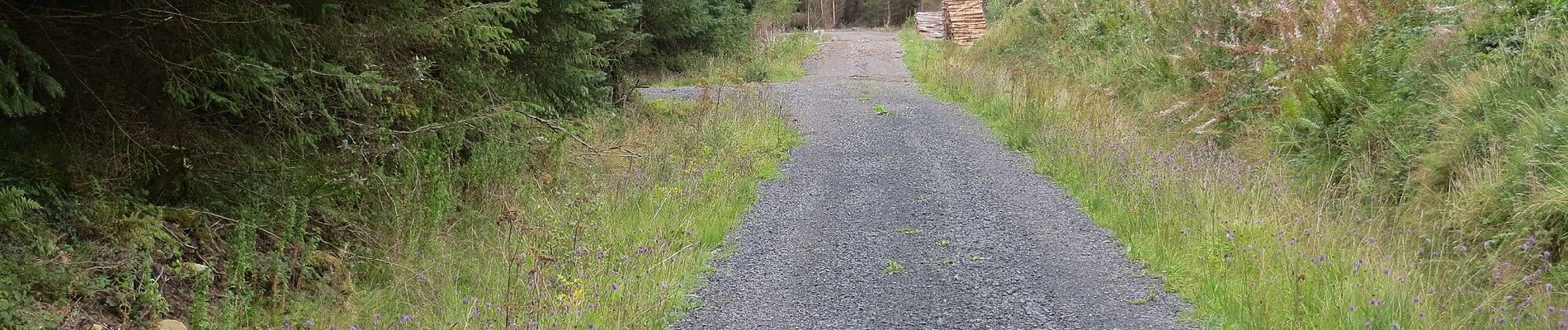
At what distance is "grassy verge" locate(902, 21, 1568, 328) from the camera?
4309 millimetres

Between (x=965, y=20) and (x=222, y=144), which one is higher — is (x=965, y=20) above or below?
below

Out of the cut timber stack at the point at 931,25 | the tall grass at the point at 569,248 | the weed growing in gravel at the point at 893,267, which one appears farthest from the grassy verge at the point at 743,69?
the weed growing in gravel at the point at 893,267

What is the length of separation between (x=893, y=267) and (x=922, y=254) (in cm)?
37

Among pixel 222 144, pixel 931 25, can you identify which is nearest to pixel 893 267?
pixel 222 144

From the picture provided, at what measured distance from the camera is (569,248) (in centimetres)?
530

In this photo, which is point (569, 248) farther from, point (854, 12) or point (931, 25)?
point (854, 12)

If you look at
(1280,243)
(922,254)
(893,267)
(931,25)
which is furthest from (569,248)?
(931,25)

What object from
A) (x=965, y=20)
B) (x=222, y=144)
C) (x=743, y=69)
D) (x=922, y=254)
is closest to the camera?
(x=222, y=144)

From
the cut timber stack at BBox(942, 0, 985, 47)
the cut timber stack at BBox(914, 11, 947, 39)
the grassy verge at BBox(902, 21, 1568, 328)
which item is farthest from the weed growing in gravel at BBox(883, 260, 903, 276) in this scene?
the cut timber stack at BBox(914, 11, 947, 39)

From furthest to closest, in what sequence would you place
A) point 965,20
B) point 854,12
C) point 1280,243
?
point 854,12, point 965,20, point 1280,243

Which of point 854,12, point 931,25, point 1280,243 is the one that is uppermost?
point 1280,243

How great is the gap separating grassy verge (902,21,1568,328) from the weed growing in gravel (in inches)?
52.6

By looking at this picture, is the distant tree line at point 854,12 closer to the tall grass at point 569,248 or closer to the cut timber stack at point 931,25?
the cut timber stack at point 931,25

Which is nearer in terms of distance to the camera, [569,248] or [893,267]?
[569,248]
